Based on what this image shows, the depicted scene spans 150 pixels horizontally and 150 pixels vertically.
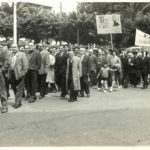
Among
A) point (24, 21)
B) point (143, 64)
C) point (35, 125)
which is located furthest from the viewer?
point (24, 21)

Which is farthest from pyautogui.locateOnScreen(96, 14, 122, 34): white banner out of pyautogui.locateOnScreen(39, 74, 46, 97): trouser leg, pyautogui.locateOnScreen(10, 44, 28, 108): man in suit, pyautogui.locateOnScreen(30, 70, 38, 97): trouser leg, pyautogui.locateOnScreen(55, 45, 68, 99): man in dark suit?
pyautogui.locateOnScreen(10, 44, 28, 108): man in suit

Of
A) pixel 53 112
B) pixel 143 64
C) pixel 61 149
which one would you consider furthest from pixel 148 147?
pixel 143 64

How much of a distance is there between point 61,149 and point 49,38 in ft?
118

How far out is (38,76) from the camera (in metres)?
16.7

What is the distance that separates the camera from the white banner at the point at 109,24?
2447 centimetres

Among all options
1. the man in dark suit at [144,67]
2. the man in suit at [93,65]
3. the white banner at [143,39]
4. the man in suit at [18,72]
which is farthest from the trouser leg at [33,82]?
the white banner at [143,39]

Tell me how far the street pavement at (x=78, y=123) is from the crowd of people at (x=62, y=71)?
0.53m

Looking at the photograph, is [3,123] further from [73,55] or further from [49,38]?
[49,38]

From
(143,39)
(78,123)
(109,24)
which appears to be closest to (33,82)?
(78,123)

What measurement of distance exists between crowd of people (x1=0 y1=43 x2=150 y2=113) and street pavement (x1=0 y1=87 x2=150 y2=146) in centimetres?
53

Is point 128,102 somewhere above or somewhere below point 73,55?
below

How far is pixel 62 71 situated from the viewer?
16750 millimetres

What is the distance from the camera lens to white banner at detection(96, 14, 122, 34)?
2447 cm

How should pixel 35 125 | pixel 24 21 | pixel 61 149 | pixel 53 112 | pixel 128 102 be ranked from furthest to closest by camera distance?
pixel 24 21
pixel 128 102
pixel 53 112
pixel 35 125
pixel 61 149
